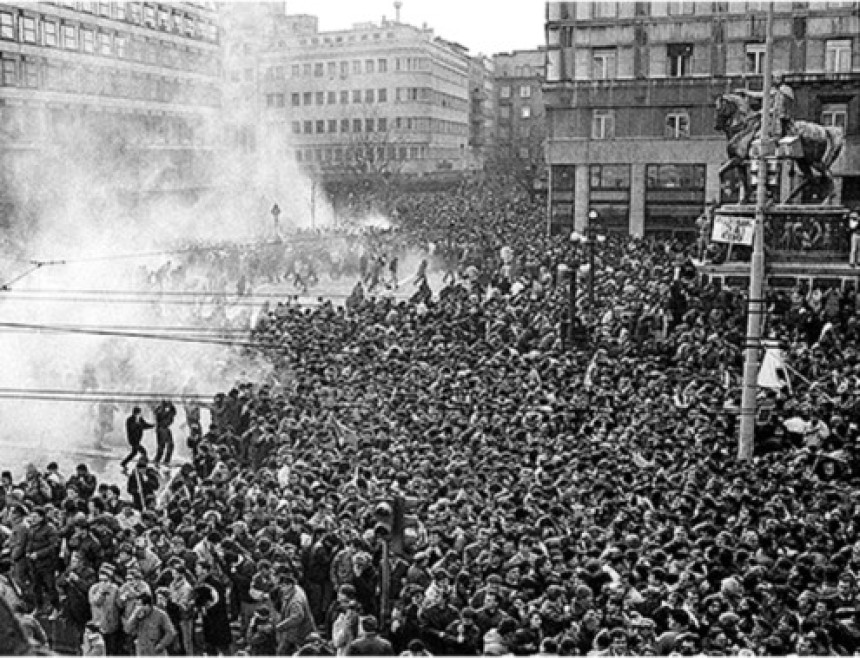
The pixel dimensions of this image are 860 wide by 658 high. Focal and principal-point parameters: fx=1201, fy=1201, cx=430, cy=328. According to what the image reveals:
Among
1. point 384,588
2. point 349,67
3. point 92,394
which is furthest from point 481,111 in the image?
point 384,588

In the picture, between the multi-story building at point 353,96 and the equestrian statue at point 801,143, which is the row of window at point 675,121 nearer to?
the equestrian statue at point 801,143

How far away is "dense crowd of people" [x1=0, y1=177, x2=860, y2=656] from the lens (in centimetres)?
1047

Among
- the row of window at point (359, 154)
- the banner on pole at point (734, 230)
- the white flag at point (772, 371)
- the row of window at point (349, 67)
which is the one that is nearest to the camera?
the banner on pole at point (734, 230)

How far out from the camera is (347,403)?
19.5 m

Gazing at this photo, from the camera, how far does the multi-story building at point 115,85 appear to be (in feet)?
174

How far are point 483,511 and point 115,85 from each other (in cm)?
5159

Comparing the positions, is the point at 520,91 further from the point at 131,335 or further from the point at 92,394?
the point at 131,335

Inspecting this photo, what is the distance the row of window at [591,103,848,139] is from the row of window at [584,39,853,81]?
148 centimetres

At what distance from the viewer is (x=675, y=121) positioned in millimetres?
49906

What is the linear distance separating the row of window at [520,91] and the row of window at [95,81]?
67163 millimetres

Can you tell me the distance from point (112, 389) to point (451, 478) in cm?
1254

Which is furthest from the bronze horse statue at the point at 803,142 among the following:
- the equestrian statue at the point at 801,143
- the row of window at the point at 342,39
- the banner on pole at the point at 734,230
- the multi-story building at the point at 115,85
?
the row of window at the point at 342,39

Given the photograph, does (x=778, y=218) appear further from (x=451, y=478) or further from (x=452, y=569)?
(x=452, y=569)

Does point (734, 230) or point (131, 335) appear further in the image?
point (734, 230)
